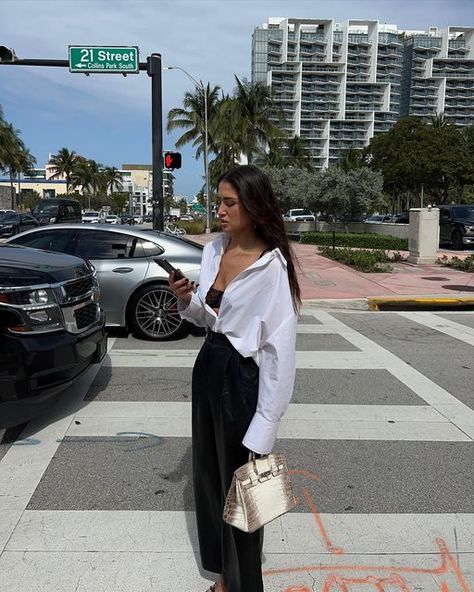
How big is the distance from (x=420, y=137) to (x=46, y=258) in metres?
44.7

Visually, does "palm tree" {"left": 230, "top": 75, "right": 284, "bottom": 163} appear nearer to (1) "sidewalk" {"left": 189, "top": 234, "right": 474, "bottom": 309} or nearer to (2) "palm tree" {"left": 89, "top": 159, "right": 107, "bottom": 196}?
(1) "sidewalk" {"left": 189, "top": 234, "right": 474, "bottom": 309}

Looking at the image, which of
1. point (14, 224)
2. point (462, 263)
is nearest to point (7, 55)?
point (462, 263)

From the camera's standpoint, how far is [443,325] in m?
9.13

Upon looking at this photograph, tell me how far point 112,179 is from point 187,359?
129 metres

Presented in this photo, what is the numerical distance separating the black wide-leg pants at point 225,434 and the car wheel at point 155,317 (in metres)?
5.18

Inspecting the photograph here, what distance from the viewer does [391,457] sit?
3.99 metres

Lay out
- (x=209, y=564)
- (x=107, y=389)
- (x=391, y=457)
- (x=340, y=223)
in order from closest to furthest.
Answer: (x=209, y=564) < (x=391, y=457) < (x=107, y=389) < (x=340, y=223)

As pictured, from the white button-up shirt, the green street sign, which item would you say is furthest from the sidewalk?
the white button-up shirt

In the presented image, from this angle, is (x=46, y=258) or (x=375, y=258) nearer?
(x=46, y=258)

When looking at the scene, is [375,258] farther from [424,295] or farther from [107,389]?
[107,389]

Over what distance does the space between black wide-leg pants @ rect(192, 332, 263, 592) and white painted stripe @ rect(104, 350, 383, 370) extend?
12.9 feet

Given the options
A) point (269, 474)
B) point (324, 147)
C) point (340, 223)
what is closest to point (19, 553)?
point (269, 474)

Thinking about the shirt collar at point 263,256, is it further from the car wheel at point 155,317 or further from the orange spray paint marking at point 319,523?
the car wheel at point 155,317

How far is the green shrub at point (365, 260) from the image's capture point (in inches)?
616
